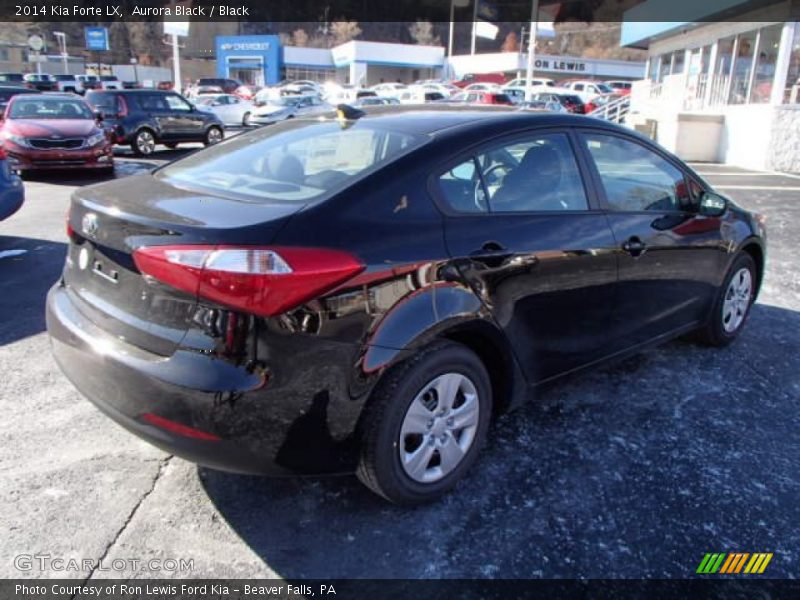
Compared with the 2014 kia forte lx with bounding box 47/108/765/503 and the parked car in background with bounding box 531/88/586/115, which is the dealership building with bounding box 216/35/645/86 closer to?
the parked car in background with bounding box 531/88/586/115

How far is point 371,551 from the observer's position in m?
2.48

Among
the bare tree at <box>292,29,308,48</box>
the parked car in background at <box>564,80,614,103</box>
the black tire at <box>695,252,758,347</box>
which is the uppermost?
the bare tree at <box>292,29,308,48</box>

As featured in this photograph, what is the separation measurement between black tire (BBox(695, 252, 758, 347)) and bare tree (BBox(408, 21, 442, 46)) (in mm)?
109110

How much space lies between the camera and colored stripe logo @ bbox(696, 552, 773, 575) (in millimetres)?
2434

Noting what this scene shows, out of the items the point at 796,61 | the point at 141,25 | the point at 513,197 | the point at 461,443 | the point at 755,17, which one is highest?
the point at 141,25

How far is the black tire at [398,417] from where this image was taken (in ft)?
7.98

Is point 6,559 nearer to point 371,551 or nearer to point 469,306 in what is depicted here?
point 371,551

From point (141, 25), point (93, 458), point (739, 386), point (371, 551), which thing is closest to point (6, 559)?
point (93, 458)

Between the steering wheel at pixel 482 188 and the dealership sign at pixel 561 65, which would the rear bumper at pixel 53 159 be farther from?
the dealership sign at pixel 561 65

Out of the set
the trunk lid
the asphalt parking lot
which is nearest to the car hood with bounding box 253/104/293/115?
the asphalt parking lot

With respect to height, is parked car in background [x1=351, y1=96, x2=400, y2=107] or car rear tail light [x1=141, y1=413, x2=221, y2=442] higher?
parked car in background [x1=351, y1=96, x2=400, y2=107]

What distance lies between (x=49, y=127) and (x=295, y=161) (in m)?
10.8

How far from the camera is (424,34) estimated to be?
351 ft

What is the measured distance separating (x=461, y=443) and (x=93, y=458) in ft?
5.61
